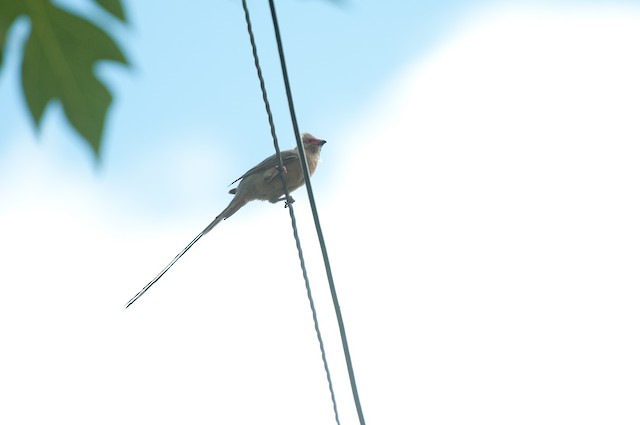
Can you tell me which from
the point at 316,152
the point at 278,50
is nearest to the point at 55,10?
the point at 278,50

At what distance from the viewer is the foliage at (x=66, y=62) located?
2.81ft

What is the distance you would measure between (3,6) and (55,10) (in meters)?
0.07

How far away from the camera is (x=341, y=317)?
2402 millimetres

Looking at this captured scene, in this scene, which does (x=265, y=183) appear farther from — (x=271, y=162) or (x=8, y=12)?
(x=8, y=12)

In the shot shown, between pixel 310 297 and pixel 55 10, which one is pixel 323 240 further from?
pixel 55 10

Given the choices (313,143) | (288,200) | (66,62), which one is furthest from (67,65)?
(313,143)

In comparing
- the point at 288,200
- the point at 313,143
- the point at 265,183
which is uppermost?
the point at 313,143

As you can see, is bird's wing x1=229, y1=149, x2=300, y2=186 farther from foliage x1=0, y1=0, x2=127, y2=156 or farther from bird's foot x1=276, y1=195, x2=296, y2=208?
foliage x1=0, y1=0, x2=127, y2=156

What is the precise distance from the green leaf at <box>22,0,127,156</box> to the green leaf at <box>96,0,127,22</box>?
0.03 m

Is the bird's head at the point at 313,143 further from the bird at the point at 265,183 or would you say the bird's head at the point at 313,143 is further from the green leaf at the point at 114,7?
the green leaf at the point at 114,7

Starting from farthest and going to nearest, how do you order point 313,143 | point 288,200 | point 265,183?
point 313,143 → point 265,183 → point 288,200

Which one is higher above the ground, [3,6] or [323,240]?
[323,240]

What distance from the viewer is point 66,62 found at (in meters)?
0.87

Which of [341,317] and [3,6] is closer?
[3,6]
